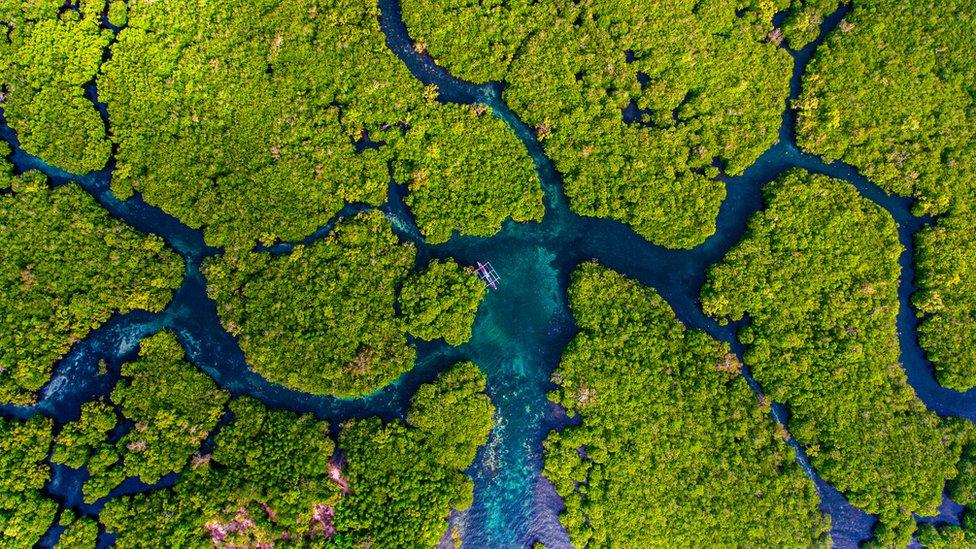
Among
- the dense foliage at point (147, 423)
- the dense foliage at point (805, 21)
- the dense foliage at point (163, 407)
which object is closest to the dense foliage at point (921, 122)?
the dense foliage at point (805, 21)

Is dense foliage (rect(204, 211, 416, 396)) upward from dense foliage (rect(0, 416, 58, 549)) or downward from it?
upward

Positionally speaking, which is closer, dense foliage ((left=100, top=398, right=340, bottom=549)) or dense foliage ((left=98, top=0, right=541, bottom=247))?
dense foliage ((left=100, top=398, right=340, bottom=549))

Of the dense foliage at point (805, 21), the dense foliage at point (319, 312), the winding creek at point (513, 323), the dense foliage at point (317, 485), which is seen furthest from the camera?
the dense foliage at point (805, 21)

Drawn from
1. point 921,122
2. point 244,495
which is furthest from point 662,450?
point 921,122

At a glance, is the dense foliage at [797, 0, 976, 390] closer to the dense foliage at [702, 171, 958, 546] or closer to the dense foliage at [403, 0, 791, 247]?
the dense foliage at [702, 171, 958, 546]

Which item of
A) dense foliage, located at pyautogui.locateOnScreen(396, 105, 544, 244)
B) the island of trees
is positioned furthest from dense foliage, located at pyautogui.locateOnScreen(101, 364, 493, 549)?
dense foliage, located at pyautogui.locateOnScreen(396, 105, 544, 244)

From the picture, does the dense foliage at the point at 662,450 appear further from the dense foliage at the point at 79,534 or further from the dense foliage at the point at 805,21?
the dense foliage at the point at 79,534
